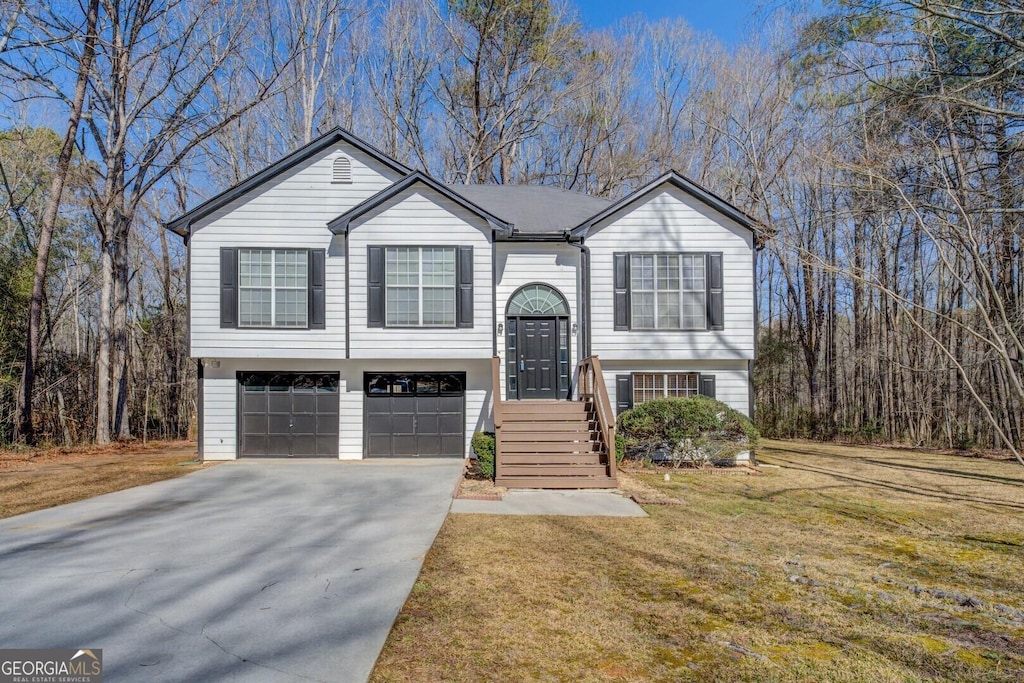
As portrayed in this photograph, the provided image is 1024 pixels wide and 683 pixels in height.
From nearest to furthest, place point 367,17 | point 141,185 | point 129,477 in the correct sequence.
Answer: point 129,477, point 141,185, point 367,17

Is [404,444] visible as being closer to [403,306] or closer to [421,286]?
[403,306]

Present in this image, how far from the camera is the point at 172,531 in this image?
657cm

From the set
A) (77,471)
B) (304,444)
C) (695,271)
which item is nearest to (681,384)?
(695,271)

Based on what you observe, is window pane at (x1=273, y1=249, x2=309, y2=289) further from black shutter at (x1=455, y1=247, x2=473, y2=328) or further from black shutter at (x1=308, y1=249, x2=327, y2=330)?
black shutter at (x1=455, y1=247, x2=473, y2=328)

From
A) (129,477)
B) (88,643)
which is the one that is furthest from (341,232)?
(88,643)

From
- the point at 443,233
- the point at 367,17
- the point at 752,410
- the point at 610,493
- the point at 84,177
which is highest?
the point at 367,17

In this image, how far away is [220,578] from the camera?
5.02 meters

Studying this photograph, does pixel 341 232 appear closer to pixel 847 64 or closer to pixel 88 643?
pixel 88 643

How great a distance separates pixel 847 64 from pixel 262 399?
14280mm

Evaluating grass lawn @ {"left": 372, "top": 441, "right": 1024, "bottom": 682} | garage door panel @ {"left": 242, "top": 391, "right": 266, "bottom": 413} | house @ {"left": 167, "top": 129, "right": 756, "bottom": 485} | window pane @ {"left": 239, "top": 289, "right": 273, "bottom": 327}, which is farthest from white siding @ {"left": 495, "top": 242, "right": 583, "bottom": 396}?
grass lawn @ {"left": 372, "top": 441, "right": 1024, "bottom": 682}

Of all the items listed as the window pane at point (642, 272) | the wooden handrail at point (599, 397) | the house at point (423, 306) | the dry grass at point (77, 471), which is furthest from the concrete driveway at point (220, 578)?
the window pane at point (642, 272)

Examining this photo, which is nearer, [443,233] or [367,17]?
[443,233]

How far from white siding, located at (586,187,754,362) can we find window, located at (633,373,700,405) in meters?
0.62

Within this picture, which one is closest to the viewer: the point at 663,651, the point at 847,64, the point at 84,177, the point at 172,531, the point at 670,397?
the point at 663,651
